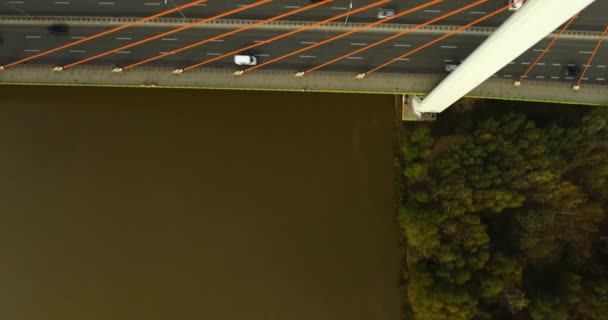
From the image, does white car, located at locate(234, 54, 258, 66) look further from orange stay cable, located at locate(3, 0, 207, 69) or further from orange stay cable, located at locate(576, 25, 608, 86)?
orange stay cable, located at locate(576, 25, 608, 86)

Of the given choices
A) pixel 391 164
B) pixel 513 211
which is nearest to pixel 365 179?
Answer: pixel 391 164

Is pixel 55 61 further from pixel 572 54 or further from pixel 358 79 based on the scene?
pixel 572 54

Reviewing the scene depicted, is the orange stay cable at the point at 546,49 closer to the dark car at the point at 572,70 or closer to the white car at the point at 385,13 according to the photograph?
the dark car at the point at 572,70

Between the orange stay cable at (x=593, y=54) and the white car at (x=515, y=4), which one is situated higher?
the white car at (x=515, y=4)

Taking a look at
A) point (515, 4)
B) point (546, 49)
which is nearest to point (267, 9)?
point (515, 4)

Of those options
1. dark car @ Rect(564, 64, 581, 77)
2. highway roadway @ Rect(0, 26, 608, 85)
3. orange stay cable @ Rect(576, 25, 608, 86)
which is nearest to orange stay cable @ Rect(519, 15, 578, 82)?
highway roadway @ Rect(0, 26, 608, 85)

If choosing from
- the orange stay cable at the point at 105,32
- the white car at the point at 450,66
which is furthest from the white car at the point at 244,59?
the white car at the point at 450,66
